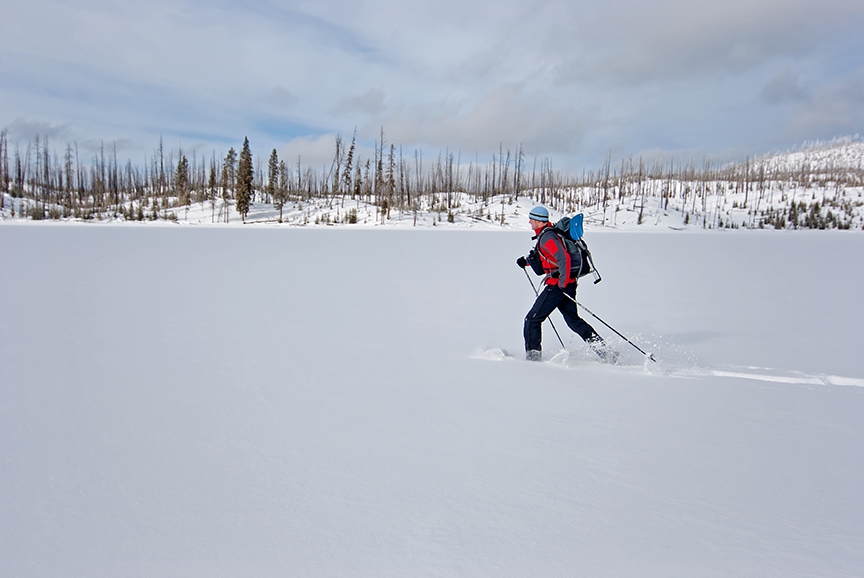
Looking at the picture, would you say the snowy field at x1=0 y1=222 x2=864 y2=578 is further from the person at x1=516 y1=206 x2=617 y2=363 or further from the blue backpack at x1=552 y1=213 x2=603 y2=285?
the blue backpack at x1=552 y1=213 x2=603 y2=285

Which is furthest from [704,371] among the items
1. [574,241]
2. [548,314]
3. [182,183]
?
[182,183]

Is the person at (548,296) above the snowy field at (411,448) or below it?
above

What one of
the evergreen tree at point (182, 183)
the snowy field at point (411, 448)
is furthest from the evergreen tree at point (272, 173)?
the snowy field at point (411, 448)

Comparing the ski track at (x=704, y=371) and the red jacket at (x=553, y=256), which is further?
the red jacket at (x=553, y=256)

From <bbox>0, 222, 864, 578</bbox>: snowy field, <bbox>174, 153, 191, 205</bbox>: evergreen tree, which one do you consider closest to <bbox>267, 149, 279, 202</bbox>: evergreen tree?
<bbox>174, 153, 191, 205</bbox>: evergreen tree

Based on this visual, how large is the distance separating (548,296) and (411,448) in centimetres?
289

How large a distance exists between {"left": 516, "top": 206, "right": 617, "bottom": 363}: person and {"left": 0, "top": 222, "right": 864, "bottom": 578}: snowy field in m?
0.30

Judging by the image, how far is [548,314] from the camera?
5.46 m

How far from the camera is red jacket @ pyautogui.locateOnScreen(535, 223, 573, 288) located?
518 cm

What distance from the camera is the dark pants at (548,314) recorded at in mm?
5414

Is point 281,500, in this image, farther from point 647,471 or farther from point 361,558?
point 647,471

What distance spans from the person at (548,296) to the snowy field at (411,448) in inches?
11.9

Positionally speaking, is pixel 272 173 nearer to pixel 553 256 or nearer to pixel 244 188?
pixel 244 188

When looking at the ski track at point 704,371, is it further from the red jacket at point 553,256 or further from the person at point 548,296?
the red jacket at point 553,256
